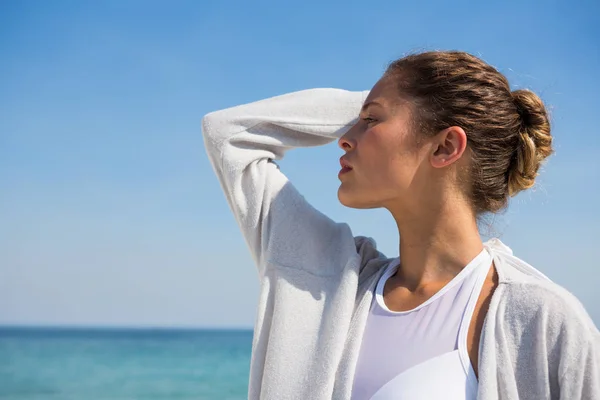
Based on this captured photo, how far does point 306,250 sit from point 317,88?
0.48 meters

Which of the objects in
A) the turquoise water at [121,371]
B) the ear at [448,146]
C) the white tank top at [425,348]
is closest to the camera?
the white tank top at [425,348]

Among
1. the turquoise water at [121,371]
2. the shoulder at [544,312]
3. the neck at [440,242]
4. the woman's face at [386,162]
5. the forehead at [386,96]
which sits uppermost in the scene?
the forehead at [386,96]

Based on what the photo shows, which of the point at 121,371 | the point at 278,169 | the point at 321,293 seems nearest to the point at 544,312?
the point at 321,293

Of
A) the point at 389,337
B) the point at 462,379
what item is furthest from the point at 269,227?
the point at 462,379

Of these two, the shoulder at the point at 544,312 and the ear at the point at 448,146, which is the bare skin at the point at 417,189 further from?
the shoulder at the point at 544,312

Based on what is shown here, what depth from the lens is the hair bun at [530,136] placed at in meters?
1.71

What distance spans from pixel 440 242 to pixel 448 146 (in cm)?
23

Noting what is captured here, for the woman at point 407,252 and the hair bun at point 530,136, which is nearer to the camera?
the woman at point 407,252

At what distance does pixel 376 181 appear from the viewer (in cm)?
168

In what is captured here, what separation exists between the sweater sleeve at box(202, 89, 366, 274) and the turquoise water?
11.5 metres

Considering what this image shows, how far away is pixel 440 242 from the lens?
1.70 meters

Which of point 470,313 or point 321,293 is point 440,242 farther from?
point 321,293

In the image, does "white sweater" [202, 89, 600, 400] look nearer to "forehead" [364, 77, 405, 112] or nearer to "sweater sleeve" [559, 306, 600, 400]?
"sweater sleeve" [559, 306, 600, 400]

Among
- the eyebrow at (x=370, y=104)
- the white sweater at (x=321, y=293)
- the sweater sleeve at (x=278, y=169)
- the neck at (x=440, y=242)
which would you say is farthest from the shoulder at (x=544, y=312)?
the eyebrow at (x=370, y=104)
